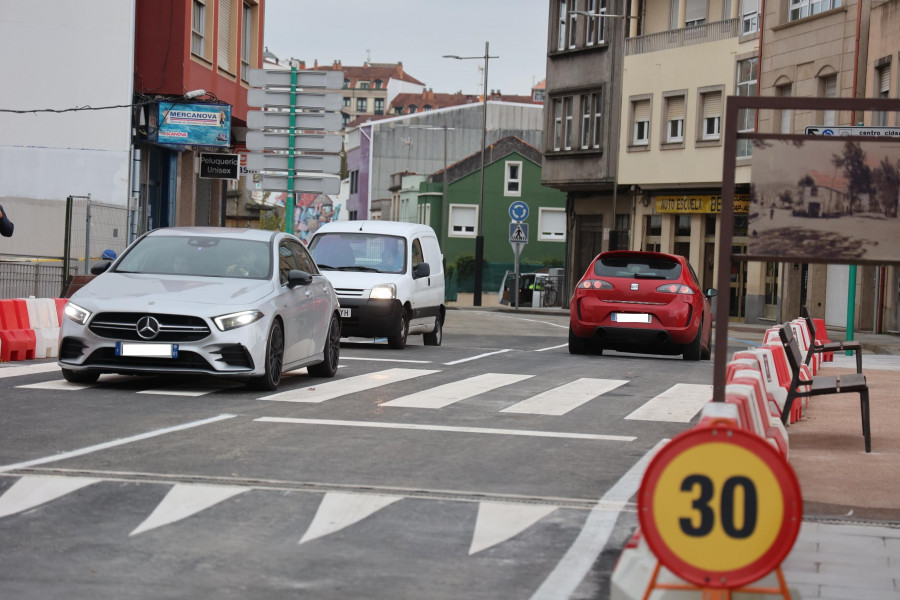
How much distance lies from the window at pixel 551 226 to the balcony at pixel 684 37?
30.7 metres

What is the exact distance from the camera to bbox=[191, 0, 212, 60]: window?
112ft

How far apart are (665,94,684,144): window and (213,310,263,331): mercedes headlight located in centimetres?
3493

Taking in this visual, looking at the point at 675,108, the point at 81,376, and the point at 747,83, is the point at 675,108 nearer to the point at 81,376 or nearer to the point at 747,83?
the point at 747,83

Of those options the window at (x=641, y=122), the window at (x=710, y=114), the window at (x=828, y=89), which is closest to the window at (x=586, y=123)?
the window at (x=641, y=122)

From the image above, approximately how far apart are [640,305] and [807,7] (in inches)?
910

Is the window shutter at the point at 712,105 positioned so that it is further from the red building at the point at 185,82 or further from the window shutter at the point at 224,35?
the window shutter at the point at 224,35

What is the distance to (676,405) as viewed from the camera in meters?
12.8

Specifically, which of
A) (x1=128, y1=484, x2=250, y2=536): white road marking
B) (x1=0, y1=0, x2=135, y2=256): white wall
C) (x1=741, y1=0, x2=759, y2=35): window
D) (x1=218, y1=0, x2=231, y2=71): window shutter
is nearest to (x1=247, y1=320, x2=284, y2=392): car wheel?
(x1=128, y1=484, x2=250, y2=536): white road marking

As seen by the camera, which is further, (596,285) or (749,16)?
(749,16)

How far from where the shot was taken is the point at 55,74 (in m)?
32.8

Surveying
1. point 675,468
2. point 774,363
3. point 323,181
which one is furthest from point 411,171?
point 675,468

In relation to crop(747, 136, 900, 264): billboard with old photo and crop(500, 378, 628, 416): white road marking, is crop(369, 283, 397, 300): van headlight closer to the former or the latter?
crop(500, 378, 628, 416): white road marking

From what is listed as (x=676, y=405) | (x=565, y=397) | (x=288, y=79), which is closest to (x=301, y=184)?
(x=288, y=79)

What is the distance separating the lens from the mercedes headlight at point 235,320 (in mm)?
12336
